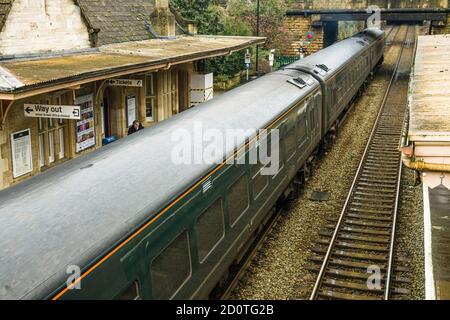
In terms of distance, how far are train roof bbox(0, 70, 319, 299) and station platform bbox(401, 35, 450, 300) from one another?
2644 mm

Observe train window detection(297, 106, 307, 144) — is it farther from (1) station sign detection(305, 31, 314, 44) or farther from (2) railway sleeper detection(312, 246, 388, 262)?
(1) station sign detection(305, 31, 314, 44)

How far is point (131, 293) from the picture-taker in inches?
200

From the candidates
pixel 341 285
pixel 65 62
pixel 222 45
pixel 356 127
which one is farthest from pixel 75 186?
pixel 356 127

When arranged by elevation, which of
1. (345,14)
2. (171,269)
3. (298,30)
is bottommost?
(171,269)

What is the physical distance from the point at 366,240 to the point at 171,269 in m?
5.64

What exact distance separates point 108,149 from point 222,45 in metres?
12.5

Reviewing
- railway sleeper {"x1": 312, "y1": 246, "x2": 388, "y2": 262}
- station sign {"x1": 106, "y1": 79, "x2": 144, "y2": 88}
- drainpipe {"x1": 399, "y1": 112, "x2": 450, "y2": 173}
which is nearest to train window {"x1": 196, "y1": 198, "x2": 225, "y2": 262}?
drainpipe {"x1": 399, "y1": 112, "x2": 450, "y2": 173}

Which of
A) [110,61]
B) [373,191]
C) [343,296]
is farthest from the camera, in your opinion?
[373,191]

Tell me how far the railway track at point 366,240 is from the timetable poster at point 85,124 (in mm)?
6387

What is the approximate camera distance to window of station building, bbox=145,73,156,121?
1753cm

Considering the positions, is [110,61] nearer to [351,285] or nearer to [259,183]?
[259,183]

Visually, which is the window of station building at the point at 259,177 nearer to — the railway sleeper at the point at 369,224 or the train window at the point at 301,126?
the train window at the point at 301,126

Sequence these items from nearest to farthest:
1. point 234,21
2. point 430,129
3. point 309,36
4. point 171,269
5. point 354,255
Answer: point 171,269 → point 430,129 → point 354,255 → point 234,21 → point 309,36

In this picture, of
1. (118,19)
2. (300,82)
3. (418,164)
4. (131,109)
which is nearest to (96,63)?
(131,109)
